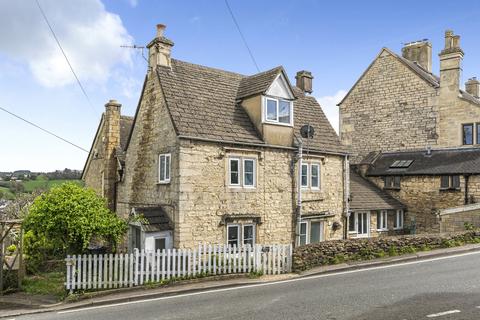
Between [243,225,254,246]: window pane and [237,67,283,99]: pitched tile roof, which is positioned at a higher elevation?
[237,67,283,99]: pitched tile roof

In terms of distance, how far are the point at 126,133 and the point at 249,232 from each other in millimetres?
11209

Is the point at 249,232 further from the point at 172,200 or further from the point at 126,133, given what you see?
the point at 126,133

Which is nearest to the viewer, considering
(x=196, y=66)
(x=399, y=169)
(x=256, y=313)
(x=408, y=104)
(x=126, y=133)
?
(x=256, y=313)

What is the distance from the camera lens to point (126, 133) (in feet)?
79.0

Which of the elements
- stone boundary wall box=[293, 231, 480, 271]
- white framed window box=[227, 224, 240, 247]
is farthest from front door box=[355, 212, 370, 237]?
white framed window box=[227, 224, 240, 247]

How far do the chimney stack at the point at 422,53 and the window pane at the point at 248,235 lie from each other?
22486 mm

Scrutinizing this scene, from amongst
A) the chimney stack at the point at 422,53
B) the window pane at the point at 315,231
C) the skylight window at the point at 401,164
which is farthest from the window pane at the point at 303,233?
the chimney stack at the point at 422,53

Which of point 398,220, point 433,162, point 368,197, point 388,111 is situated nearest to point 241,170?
point 368,197

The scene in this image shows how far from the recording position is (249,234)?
1747 cm

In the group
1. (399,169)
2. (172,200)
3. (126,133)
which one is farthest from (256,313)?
(399,169)

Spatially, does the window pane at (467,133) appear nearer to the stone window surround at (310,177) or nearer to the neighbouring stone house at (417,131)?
the neighbouring stone house at (417,131)

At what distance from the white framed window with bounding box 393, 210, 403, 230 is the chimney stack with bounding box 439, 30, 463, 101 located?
873 centimetres

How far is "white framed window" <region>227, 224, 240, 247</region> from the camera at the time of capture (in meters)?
16.9

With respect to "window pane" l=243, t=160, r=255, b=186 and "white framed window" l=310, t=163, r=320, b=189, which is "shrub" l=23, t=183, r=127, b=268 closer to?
"window pane" l=243, t=160, r=255, b=186
